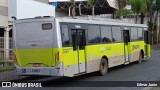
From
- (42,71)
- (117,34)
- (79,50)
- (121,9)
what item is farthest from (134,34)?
(121,9)

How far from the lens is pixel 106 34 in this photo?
19297 millimetres

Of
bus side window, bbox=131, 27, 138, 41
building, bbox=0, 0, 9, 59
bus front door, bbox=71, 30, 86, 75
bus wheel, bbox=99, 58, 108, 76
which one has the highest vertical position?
building, bbox=0, 0, 9, 59

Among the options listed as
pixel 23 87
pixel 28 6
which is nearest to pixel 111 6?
pixel 28 6

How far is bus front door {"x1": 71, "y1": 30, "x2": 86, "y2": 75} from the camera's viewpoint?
52.0 ft

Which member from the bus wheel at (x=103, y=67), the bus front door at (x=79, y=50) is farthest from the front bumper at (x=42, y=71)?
the bus wheel at (x=103, y=67)

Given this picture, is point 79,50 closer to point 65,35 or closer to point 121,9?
point 65,35

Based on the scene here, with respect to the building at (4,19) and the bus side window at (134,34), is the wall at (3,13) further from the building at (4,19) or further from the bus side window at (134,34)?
the bus side window at (134,34)

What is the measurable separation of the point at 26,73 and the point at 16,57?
2.86ft

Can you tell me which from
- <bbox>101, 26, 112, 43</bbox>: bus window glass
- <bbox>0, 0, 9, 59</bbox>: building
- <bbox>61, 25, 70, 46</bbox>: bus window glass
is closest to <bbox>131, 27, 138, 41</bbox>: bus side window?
<bbox>101, 26, 112, 43</bbox>: bus window glass

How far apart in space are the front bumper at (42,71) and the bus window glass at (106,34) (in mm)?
4751

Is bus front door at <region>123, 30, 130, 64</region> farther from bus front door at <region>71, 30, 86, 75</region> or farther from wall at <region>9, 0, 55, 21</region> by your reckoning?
wall at <region>9, 0, 55, 21</region>

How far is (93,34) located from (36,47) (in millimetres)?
3577

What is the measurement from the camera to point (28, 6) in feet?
115

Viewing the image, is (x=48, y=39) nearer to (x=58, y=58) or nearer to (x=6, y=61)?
(x=58, y=58)
